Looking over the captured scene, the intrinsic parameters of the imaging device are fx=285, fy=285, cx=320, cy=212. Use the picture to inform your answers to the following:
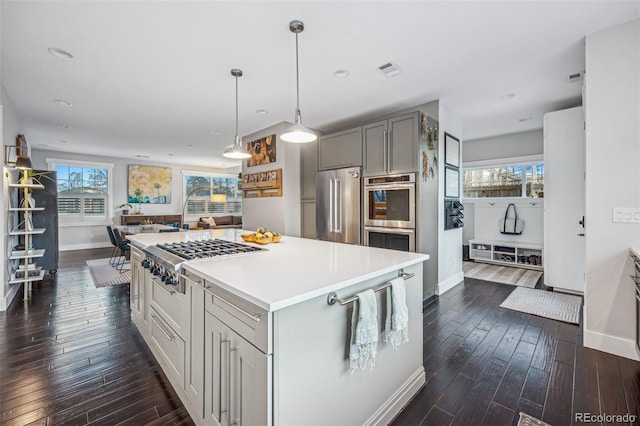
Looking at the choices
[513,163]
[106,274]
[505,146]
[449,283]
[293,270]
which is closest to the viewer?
[293,270]

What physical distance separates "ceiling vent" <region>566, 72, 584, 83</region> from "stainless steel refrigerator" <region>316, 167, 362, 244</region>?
249 cm

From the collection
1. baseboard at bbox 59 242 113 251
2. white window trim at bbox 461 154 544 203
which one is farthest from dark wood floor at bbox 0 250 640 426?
baseboard at bbox 59 242 113 251

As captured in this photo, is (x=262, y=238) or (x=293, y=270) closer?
(x=293, y=270)

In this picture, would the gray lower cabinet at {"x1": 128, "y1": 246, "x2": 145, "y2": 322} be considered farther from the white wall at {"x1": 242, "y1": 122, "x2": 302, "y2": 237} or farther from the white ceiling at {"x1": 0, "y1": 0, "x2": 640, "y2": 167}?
the white wall at {"x1": 242, "y1": 122, "x2": 302, "y2": 237}

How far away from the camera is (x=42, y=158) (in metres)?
7.12

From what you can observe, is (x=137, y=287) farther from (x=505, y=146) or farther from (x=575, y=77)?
(x=505, y=146)

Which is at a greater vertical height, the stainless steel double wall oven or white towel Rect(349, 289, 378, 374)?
the stainless steel double wall oven

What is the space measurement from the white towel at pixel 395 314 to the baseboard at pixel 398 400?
36cm

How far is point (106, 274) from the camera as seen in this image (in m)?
4.79

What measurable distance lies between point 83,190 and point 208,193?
335 centimetres

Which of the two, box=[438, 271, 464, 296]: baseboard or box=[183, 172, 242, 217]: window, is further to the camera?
box=[183, 172, 242, 217]: window

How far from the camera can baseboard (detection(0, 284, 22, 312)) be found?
10.6ft

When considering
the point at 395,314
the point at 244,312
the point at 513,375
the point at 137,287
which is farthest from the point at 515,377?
the point at 137,287

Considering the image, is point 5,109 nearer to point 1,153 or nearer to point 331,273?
point 1,153
